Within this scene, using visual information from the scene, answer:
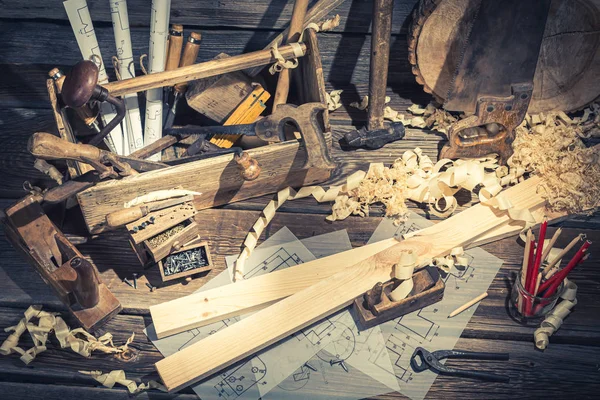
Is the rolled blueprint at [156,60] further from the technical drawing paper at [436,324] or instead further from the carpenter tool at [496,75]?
the carpenter tool at [496,75]

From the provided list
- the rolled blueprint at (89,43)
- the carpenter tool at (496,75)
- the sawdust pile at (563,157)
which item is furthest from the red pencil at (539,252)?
the rolled blueprint at (89,43)

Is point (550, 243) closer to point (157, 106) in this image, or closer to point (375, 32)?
point (375, 32)

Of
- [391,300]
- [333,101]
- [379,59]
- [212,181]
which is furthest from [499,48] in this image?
[212,181]

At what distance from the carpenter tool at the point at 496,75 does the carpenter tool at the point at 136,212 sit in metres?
0.78

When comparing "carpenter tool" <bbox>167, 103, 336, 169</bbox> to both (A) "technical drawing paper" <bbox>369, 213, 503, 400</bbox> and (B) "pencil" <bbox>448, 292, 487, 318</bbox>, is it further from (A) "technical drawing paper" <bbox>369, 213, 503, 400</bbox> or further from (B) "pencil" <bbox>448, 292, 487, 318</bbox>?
(B) "pencil" <bbox>448, 292, 487, 318</bbox>

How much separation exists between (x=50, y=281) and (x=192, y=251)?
362 millimetres

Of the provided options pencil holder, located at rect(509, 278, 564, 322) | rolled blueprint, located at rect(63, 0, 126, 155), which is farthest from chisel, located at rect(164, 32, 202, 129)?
pencil holder, located at rect(509, 278, 564, 322)

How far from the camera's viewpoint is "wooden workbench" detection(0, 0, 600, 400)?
1.77m

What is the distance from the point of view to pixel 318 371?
5.82 ft

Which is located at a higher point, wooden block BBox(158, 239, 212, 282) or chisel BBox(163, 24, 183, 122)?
chisel BBox(163, 24, 183, 122)

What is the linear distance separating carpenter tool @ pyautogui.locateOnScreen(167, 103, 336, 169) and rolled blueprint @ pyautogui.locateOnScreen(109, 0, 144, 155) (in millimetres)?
361

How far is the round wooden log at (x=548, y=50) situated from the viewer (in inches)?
79.3

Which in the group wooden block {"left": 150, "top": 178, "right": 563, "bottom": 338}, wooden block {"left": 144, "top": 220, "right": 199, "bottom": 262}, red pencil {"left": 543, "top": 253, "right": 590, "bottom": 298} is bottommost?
red pencil {"left": 543, "top": 253, "right": 590, "bottom": 298}

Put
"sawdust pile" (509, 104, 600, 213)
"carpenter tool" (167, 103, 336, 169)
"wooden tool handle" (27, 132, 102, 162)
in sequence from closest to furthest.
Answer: "wooden tool handle" (27, 132, 102, 162) < "carpenter tool" (167, 103, 336, 169) < "sawdust pile" (509, 104, 600, 213)
